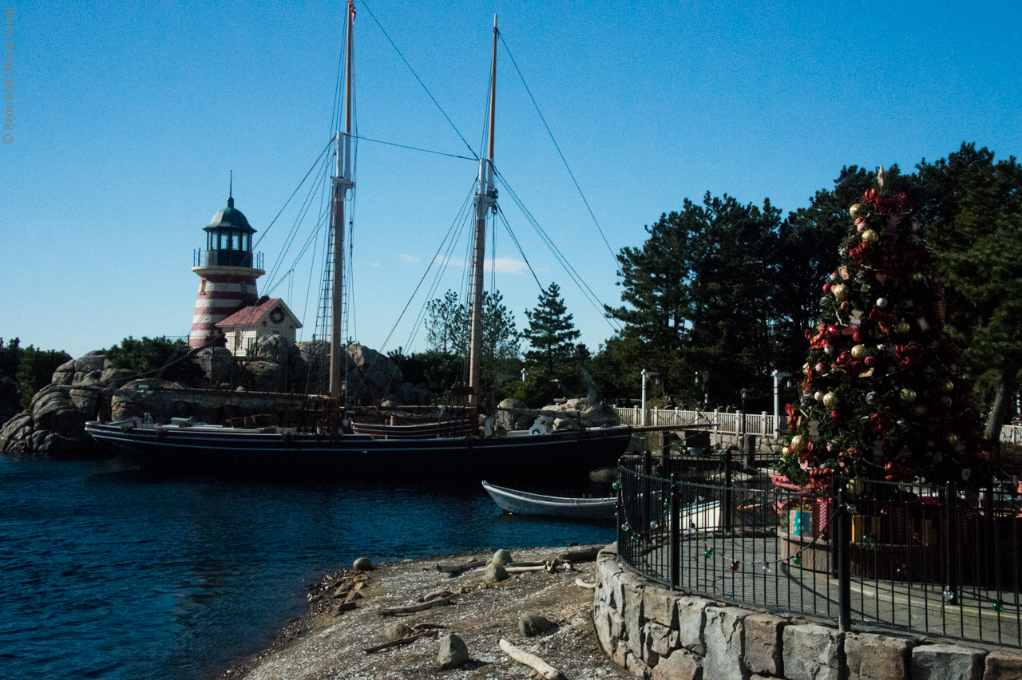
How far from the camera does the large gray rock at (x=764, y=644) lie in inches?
262

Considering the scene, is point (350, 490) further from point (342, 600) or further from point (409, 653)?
point (409, 653)

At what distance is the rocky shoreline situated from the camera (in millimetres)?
9148

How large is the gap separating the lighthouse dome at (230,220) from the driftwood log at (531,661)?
195 ft

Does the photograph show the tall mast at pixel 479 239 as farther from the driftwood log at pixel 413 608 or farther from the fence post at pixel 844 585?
the fence post at pixel 844 585

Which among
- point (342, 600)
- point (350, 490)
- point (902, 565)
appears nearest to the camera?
point (902, 565)

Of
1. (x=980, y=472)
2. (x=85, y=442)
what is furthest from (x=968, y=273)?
(x=85, y=442)

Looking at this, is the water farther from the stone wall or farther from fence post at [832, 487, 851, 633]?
fence post at [832, 487, 851, 633]

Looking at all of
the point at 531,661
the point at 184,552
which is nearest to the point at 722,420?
the point at 184,552

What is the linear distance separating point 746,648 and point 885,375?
3.50 meters

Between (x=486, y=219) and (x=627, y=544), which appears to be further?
(x=486, y=219)

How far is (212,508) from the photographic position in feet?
99.6

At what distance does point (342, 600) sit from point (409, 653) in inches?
215

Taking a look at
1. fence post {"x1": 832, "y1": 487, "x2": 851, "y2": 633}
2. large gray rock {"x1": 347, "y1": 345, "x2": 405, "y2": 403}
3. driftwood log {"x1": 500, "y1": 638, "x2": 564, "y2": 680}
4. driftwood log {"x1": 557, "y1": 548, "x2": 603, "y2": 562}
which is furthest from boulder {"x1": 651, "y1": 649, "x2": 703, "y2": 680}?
large gray rock {"x1": 347, "y1": 345, "x2": 405, "y2": 403}

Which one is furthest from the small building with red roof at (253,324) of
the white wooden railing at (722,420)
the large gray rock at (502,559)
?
the large gray rock at (502,559)
